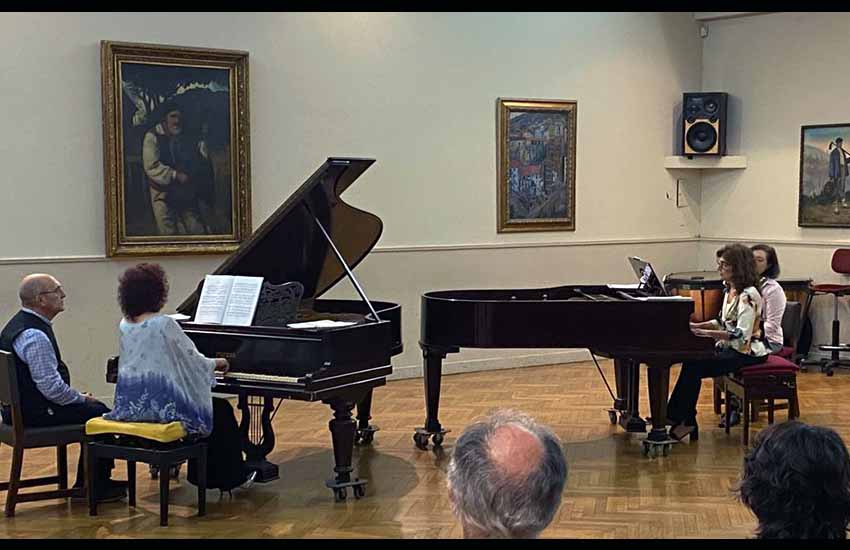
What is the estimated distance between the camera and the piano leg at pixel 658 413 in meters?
6.21

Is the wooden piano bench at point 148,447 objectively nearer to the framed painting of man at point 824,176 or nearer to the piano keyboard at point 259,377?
the piano keyboard at point 259,377

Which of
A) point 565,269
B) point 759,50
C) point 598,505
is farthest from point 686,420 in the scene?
point 759,50

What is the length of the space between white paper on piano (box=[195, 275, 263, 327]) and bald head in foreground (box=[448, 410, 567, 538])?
3235 millimetres

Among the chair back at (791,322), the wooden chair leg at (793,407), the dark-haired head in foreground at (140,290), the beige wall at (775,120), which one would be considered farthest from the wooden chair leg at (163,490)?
the beige wall at (775,120)

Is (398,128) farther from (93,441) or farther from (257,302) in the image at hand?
(93,441)

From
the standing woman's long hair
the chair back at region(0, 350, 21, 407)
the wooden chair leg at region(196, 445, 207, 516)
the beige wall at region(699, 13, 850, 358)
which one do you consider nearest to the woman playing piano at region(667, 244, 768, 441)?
the standing woman's long hair

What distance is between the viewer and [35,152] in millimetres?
7332

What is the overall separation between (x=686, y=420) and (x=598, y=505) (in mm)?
1605

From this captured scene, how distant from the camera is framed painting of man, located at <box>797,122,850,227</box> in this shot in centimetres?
948

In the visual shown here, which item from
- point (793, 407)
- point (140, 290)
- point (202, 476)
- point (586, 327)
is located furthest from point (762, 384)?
point (140, 290)

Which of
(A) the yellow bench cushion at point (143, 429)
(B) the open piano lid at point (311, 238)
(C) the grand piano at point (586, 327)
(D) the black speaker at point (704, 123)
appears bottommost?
(A) the yellow bench cushion at point (143, 429)

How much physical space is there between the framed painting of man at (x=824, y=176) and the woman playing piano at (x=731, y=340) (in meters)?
3.28

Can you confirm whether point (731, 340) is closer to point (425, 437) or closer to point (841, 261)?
point (425, 437)

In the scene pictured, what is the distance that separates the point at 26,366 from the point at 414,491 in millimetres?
1954
